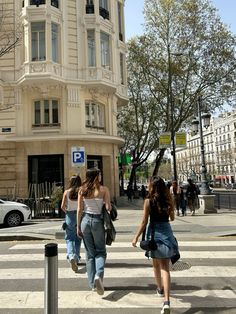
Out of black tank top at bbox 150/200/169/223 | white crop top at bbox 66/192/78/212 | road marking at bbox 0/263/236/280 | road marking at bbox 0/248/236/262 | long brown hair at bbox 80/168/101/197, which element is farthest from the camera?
road marking at bbox 0/248/236/262

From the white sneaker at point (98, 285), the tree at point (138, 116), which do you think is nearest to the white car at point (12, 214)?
the white sneaker at point (98, 285)

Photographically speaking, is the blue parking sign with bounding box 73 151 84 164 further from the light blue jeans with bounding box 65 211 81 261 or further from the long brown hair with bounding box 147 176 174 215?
the long brown hair with bounding box 147 176 174 215

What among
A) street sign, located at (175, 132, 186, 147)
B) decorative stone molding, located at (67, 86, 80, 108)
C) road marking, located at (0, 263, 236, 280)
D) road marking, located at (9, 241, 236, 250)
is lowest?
road marking, located at (0, 263, 236, 280)

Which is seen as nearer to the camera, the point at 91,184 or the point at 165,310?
the point at 165,310

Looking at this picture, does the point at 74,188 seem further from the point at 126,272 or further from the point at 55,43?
the point at 55,43

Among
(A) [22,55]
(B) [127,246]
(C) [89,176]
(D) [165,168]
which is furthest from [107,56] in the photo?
(D) [165,168]

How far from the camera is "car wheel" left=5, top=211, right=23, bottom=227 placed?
16453 millimetres

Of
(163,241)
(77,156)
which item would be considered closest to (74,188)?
(163,241)

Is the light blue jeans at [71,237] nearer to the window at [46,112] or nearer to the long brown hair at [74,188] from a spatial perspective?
the long brown hair at [74,188]

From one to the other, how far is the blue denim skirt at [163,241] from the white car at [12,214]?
12185 mm

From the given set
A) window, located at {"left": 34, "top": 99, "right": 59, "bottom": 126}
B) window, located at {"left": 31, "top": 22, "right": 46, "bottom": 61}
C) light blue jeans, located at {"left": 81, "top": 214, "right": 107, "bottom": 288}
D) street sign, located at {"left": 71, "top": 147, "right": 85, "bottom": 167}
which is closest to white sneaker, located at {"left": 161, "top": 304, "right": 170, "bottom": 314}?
light blue jeans, located at {"left": 81, "top": 214, "right": 107, "bottom": 288}

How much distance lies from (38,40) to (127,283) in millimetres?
21297

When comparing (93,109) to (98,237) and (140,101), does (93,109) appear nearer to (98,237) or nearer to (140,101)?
(140,101)

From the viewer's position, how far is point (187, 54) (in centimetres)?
3027
